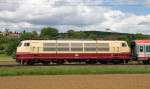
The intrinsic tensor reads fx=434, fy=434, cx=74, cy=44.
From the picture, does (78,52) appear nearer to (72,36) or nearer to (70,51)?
(70,51)

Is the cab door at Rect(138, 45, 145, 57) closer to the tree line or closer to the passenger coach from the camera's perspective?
the passenger coach

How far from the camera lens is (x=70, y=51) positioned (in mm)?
53938

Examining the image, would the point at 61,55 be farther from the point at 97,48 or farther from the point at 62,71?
the point at 62,71

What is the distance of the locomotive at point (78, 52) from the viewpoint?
53.0m

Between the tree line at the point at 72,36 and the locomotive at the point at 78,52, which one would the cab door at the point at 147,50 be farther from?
the tree line at the point at 72,36

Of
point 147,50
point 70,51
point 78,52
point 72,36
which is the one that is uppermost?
point 72,36

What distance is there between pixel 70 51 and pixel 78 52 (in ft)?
3.33

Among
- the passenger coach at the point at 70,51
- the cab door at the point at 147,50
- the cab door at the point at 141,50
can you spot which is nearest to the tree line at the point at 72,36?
the passenger coach at the point at 70,51

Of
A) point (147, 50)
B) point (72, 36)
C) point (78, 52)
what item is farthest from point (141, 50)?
point (72, 36)

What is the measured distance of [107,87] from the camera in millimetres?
25469

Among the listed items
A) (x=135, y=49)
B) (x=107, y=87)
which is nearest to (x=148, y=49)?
(x=135, y=49)

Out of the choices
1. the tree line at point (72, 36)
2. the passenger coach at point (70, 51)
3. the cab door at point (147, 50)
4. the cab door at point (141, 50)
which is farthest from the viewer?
the tree line at point (72, 36)

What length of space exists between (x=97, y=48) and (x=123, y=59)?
3.55 m

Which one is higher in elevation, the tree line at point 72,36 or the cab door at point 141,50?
the tree line at point 72,36
